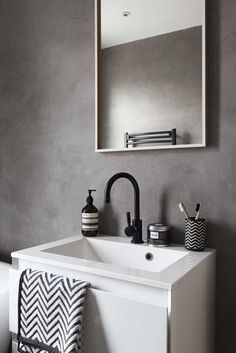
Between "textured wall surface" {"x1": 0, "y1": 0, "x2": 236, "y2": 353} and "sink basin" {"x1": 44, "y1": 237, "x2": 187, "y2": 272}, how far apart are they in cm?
14

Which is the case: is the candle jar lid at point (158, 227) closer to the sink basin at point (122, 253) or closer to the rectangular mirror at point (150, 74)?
the sink basin at point (122, 253)

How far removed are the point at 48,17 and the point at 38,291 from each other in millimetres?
1546

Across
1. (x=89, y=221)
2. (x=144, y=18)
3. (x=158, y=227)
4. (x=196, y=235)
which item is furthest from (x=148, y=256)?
(x=144, y=18)

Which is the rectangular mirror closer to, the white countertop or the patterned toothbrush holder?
the patterned toothbrush holder

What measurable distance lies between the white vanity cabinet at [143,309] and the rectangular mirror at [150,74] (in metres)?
0.60

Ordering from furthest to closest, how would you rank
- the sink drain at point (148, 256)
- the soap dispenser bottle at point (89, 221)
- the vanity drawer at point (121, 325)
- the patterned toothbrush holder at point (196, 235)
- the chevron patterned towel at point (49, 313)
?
the soap dispenser bottle at point (89, 221) < the sink drain at point (148, 256) < the patterned toothbrush holder at point (196, 235) < the chevron patterned towel at point (49, 313) < the vanity drawer at point (121, 325)

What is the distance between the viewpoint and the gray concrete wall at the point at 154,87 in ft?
4.42

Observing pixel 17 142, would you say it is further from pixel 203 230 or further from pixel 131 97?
pixel 203 230

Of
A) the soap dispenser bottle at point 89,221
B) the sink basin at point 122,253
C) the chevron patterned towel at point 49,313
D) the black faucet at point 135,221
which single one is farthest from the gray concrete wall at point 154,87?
the chevron patterned towel at point 49,313

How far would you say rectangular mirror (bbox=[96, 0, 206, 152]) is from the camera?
4.41 feet

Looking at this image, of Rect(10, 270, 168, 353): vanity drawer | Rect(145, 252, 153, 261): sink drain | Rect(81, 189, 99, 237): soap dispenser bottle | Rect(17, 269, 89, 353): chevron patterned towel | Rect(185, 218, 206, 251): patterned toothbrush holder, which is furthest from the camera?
Rect(81, 189, 99, 237): soap dispenser bottle

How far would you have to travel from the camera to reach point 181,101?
4.50ft

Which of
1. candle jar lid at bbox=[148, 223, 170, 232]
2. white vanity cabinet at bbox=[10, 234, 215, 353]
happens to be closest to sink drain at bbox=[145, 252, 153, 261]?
candle jar lid at bbox=[148, 223, 170, 232]

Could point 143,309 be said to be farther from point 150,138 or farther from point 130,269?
point 150,138
